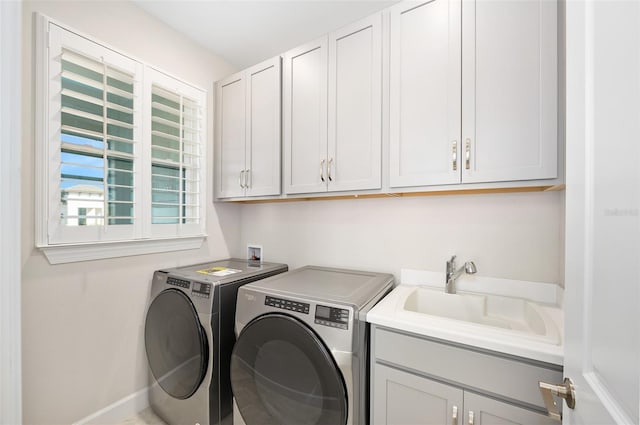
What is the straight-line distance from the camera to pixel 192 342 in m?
1.56

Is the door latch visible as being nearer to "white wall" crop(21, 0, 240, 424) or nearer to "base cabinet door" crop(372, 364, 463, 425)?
"base cabinet door" crop(372, 364, 463, 425)

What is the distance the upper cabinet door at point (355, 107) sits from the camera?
5.00 feet

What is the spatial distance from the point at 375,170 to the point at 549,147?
0.77 metres

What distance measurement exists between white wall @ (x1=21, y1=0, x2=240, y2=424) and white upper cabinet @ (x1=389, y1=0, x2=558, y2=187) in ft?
5.54

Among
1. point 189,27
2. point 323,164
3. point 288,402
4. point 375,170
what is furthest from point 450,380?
point 189,27

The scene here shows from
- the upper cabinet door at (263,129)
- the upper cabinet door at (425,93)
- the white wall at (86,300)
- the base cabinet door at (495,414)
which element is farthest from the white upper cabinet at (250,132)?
the base cabinet door at (495,414)

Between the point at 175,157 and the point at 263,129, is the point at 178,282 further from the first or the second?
the point at 263,129

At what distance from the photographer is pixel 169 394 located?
1.70m

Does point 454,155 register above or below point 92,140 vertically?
below

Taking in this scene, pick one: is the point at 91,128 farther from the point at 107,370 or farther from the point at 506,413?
the point at 506,413

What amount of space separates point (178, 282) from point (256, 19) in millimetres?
1861

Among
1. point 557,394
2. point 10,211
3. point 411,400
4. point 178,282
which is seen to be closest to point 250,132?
point 178,282

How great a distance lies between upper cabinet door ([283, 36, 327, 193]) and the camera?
1713 mm

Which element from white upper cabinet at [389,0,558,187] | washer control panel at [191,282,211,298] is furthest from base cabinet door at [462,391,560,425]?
washer control panel at [191,282,211,298]
